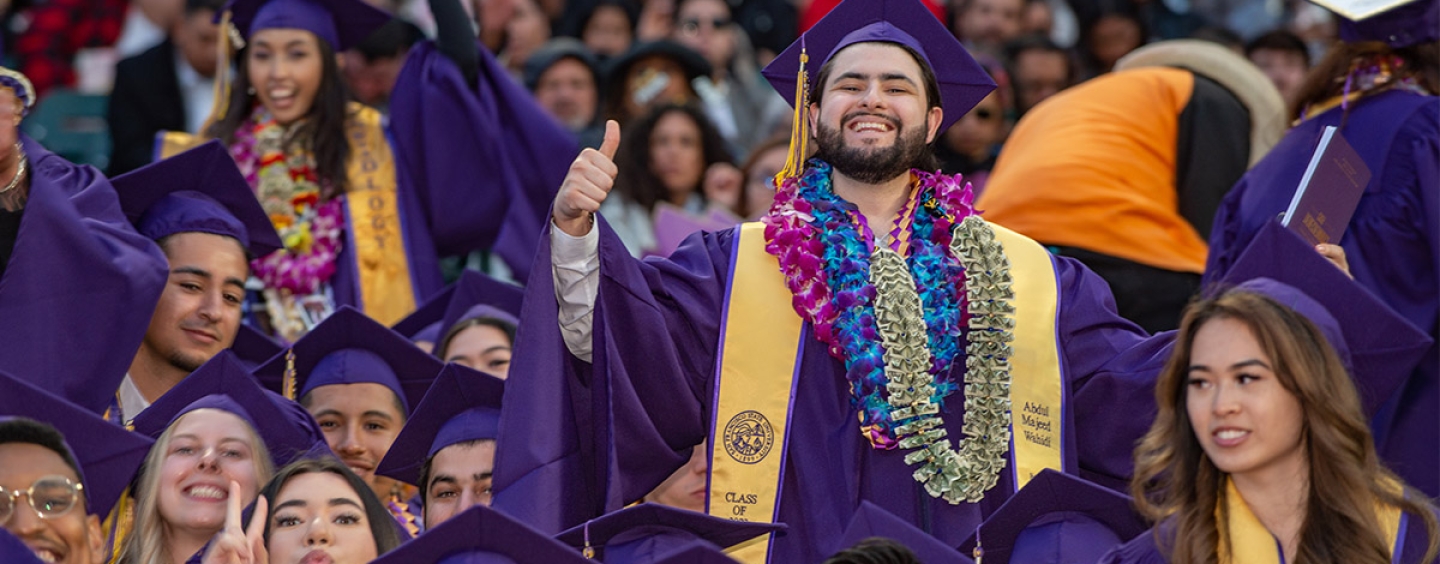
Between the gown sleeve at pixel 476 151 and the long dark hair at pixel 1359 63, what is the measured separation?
3.05 metres

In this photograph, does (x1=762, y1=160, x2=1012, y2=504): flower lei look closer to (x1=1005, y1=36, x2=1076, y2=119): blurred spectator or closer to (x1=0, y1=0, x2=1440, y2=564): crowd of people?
(x1=0, y1=0, x2=1440, y2=564): crowd of people

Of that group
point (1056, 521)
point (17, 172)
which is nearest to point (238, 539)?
point (17, 172)

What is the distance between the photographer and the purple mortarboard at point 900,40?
245 inches

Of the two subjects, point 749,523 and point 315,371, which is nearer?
point 749,523

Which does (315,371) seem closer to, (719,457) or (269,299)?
(269,299)

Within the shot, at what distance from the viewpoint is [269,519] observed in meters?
5.66

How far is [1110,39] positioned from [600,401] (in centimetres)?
627

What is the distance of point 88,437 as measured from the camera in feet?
17.3

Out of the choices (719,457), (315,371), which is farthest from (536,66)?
(719,457)

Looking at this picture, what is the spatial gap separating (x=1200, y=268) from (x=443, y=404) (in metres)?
3.26

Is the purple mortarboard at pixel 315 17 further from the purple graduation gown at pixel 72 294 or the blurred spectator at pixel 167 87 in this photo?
the purple graduation gown at pixel 72 294

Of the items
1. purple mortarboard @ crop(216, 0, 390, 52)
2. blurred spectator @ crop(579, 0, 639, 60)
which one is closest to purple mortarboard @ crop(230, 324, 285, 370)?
purple mortarboard @ crop(216, 0, 390, 52)

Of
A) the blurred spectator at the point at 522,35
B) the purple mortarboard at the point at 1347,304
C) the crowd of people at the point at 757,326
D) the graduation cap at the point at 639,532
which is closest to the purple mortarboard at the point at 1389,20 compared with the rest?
the crowd of people at the point at 757,326

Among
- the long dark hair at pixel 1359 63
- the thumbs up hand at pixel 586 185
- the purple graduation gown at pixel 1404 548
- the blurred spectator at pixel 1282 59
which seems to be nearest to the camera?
the purple graduation gown at pixel 1404 548
